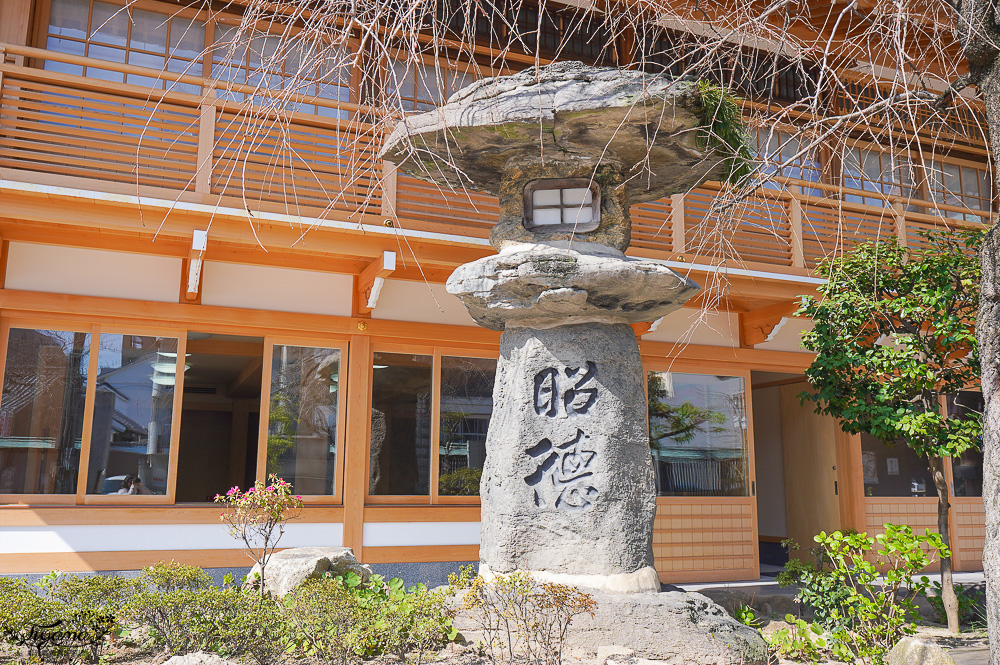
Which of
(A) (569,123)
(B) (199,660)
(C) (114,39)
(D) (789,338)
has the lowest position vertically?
(B) (199,660)

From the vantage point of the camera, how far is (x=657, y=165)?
4855 millimetres

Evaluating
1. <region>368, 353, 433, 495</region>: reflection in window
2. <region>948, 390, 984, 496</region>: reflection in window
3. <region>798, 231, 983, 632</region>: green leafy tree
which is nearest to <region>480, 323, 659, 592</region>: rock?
<region>798, 231, 983, 632</region>: green leafy tree

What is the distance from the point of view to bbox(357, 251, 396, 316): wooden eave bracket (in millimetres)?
6844

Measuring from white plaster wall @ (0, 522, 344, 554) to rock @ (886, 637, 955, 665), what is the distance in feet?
16.0

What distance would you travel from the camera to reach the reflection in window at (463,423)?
782 centimetres

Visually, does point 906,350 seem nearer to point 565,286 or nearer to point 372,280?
point 565,286

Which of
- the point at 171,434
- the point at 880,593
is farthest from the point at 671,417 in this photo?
the point at 171,434

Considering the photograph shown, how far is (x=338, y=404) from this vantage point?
7.52m

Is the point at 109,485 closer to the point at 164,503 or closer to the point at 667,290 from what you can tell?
the point at 164,503

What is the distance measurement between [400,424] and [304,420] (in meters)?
0.97

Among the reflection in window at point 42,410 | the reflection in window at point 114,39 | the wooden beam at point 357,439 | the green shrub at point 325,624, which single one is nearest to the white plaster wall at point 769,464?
the wooden beam at point 357,439

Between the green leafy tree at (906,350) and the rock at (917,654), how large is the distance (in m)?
2.27

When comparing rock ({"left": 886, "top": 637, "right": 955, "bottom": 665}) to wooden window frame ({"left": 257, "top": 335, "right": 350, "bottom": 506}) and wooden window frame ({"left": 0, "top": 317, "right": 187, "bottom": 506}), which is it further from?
wooden window frame ({"left": 0, "top": 317, "right": 187, "bottom": 506})

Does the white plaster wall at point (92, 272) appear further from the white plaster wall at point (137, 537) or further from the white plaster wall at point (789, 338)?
the white plaster wall at point (789, 338)
